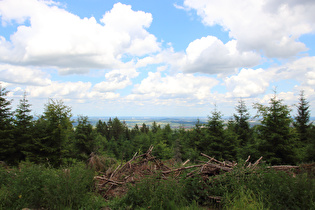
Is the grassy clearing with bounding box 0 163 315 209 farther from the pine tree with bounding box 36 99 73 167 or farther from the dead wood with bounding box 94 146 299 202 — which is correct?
the pine tree with bounding box 36 99 73 167

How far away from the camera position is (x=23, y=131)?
59.9ft

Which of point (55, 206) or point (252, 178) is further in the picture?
point (252, 178)

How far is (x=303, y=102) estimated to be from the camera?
28281 millimetres

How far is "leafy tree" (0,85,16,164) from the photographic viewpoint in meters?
16.8

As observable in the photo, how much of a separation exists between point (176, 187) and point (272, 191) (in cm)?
227

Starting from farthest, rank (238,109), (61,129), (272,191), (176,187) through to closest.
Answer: (238,109), (61,129), (176,187), (272,191)

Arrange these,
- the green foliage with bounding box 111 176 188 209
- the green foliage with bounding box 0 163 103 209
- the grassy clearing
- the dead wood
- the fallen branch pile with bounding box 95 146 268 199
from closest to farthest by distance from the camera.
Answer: the grassy clearing, the green foliage with bounding box 111 176 188 209, the green foliage with bounding box 0 163 103 209, the dead wood, the fallen branch pile with bounding box 95 146 268 199

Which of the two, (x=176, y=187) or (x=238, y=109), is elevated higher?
(x=238, y=109)

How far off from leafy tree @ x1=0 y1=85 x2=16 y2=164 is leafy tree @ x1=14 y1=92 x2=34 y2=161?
0.47 metres

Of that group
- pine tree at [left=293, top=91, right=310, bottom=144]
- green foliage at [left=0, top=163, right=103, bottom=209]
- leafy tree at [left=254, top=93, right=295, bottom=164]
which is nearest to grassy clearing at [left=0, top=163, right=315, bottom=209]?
green foliage at [left=0, top=163, right=103, bottom=209]

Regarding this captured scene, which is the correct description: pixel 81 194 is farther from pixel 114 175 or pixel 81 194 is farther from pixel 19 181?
pixel 114 175

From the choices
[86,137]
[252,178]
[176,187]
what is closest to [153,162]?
[176,187]

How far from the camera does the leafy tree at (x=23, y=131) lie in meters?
17.4

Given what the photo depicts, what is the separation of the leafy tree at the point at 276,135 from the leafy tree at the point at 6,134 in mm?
21362
